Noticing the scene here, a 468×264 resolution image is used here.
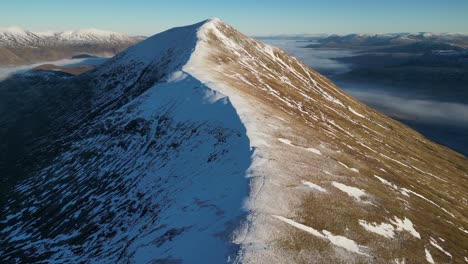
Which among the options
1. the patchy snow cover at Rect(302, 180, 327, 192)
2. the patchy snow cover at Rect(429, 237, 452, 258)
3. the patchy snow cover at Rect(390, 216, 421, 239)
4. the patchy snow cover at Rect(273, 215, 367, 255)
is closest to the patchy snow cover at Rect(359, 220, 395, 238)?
the patchy snow cover at Rect(390, 216, 421, 239)

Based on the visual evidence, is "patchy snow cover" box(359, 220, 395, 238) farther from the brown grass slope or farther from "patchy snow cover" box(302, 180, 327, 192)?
"patchy snow cover" box(302, 180, 327, 192)

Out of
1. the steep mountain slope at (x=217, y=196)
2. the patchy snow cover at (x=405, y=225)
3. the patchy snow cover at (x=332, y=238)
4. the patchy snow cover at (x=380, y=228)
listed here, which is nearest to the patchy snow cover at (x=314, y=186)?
the steep mountain slope at (x=217, y=196)

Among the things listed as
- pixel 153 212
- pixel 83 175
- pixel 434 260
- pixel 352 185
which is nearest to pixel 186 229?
pixel 153 212

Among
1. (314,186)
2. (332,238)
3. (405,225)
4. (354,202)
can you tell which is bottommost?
(405,225)

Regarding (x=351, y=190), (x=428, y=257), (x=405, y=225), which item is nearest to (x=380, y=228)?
(x=428, y=257)

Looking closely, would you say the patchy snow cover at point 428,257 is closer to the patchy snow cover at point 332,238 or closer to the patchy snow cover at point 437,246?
the patchy snow cover at point 437,246

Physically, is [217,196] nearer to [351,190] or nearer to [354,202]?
[354,202]
